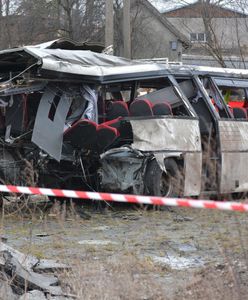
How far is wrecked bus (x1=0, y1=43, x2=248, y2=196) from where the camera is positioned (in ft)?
30.4

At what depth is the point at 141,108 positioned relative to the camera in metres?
9.62

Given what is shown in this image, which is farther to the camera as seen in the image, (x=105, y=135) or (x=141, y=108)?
(x=141, y=108)

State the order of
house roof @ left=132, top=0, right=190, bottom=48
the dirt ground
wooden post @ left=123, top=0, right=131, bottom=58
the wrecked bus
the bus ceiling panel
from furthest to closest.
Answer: house roof @ left=132, top=0, right=190, bottom=48 → wooden post @ left=123, top=0, right=131, bottom=58 → the bus ceiling panel → the wrecked bus → the dirt ground

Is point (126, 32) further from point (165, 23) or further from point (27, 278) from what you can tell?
point (165, 23)

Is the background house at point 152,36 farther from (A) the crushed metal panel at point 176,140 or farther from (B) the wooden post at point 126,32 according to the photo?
(A) the crushed metal panel at point 176,140

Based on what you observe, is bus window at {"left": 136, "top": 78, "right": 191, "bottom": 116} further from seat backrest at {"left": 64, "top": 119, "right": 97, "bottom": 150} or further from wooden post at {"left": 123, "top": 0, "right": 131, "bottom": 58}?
wooden post at {"left": 123, "top": 0, "right": 131, "bottom": 58}

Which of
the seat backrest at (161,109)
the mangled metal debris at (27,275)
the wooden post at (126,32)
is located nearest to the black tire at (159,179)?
the seat backrest at (161,109)

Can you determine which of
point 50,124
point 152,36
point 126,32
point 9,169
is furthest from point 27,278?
point 152,36

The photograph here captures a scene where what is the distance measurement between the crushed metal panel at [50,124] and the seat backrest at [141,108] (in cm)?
88

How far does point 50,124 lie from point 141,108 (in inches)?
49.9

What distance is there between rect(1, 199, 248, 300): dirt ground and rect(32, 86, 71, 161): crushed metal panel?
94 centimetres

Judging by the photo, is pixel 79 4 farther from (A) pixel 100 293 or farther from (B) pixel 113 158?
(A) pixel 100 293

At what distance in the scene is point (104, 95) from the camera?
401 inches

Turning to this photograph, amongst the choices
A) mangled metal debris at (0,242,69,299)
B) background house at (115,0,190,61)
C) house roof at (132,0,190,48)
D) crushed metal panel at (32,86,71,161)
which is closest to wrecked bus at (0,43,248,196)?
crushed metal panel at (32,86,71,161)
